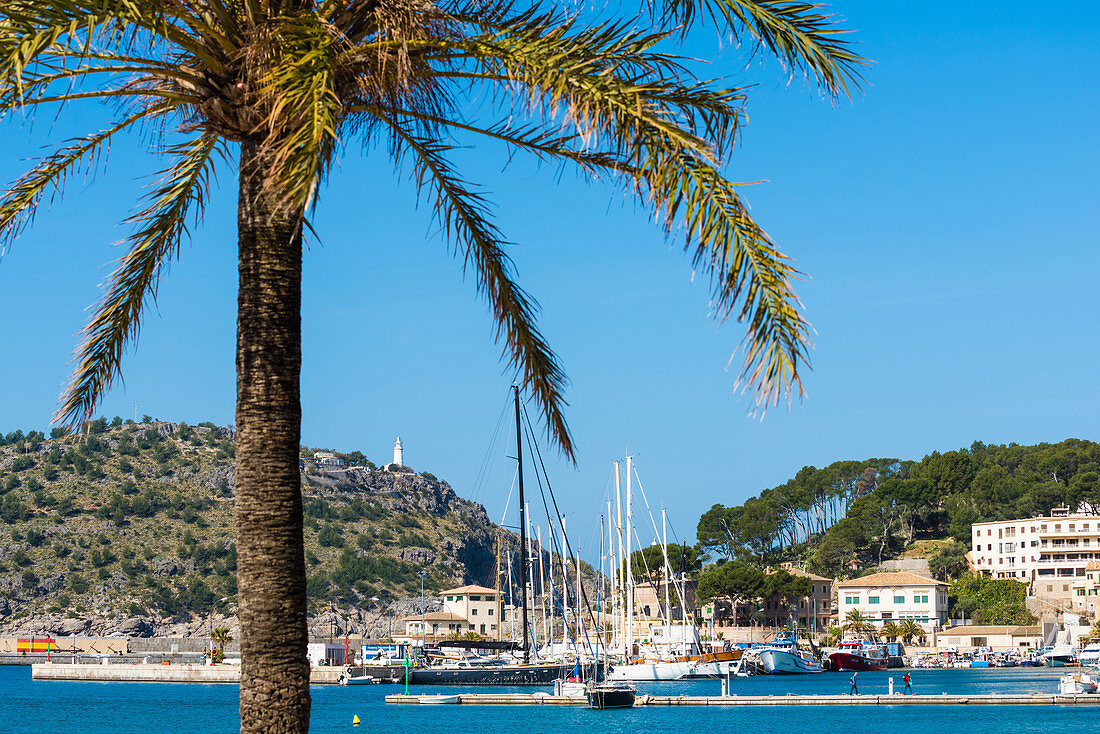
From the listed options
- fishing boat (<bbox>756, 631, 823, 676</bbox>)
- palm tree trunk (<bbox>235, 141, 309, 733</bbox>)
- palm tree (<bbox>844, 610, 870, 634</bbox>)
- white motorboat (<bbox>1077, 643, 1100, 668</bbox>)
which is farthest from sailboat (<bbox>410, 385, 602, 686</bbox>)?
palm tree trunk (<bbox>235, 141, 309, 733</bbox>)

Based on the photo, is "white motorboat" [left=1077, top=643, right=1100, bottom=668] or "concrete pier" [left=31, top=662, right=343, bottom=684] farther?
"concrete pier" [left=31, top=662, right=343, bottom=684]

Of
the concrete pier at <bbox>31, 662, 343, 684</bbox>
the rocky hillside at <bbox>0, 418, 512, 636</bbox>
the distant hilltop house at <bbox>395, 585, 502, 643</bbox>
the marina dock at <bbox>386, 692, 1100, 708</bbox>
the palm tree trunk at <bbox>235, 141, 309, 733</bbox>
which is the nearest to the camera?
the palm tree trunk at <bbox>235, 141, 309, 733</bbox>

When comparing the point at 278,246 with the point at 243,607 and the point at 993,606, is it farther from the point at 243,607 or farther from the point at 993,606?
the point at 993,606

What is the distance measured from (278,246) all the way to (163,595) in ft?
547

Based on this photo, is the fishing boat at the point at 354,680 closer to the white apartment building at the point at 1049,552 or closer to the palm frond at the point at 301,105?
the white apartment building at the point at 1049,552

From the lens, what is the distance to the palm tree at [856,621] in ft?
411

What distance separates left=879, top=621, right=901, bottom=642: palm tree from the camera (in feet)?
408

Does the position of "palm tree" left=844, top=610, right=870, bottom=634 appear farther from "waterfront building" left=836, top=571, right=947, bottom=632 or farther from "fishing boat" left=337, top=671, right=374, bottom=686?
"fishing boat" left=337, top=671, right=374, bottom=686

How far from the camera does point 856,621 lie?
12612 centimetres

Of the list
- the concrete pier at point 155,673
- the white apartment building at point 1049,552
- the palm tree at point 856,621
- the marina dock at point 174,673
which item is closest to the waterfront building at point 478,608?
the concrete pier at point 155,673

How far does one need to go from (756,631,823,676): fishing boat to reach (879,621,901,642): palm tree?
623 inches

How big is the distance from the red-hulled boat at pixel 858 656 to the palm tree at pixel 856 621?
329 inches

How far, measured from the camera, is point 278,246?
285 inches

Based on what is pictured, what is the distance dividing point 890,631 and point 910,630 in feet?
7.08
